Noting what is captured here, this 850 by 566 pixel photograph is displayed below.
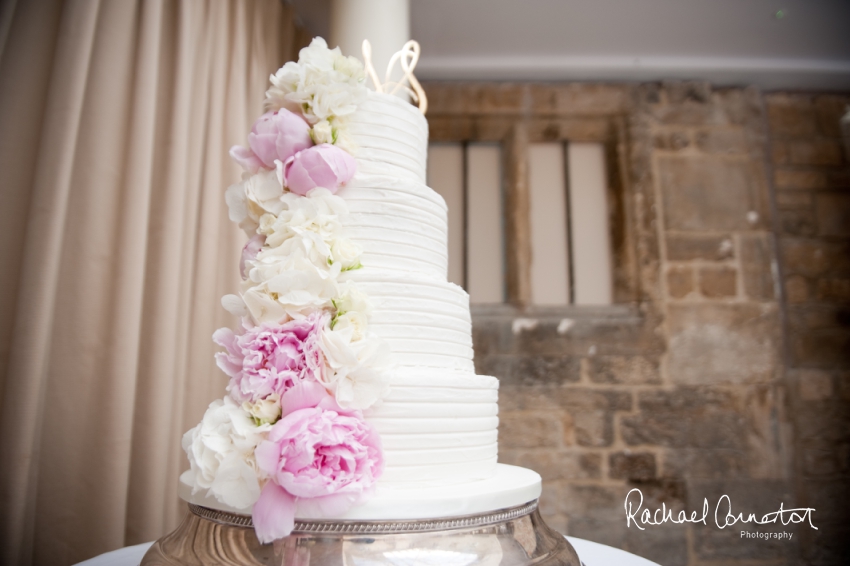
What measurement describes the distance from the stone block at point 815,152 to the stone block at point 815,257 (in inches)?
17.3

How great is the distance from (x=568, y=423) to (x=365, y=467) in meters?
1.85

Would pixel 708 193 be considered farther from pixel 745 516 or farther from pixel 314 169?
pixel 314 169

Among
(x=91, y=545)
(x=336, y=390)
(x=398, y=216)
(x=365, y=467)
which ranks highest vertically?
(x=398, y=216)

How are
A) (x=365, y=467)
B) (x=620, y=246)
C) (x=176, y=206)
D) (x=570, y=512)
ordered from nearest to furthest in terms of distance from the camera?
(x=365, y=467) → (x=176, y=206) → (x=570, y=512) → (x=620, y=246)

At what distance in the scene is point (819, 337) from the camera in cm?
251

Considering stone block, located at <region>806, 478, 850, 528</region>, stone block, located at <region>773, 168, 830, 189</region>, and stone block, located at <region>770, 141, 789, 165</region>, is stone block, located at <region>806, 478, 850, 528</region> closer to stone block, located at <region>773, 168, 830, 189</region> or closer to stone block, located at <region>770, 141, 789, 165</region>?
stone block, located at <region>773, 168, 830, 189</region>

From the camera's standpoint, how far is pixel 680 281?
8.32ft

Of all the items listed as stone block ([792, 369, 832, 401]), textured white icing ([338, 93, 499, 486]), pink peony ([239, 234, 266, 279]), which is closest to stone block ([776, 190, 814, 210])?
stone block ([792, 369, 832, 401])

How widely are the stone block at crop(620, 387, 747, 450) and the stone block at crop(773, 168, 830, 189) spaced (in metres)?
1.19

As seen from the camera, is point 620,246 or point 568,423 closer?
point 568,423

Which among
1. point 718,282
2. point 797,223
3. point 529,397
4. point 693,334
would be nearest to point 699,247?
point 718,282

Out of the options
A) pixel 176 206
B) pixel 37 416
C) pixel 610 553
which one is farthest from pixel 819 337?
pixel 37 416

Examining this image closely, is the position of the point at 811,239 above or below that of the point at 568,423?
above

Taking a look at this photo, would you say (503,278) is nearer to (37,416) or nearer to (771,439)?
(771,439)
